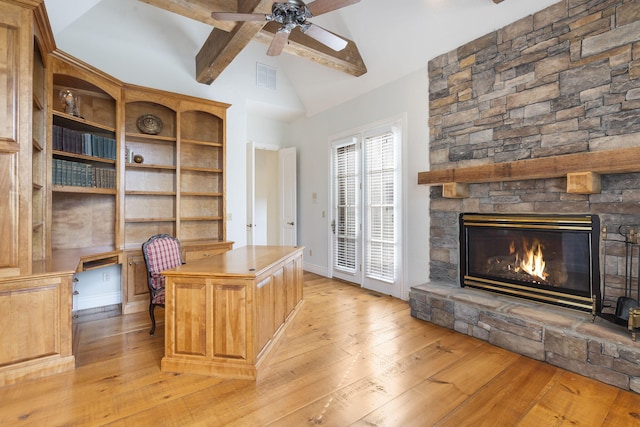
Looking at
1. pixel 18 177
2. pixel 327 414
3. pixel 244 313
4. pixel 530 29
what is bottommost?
pixel 327 414

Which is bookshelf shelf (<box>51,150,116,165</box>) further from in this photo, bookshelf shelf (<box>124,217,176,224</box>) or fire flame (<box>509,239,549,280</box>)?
fire flame (<box>509,239,549,280</box>)

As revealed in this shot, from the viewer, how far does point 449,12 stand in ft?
11.0

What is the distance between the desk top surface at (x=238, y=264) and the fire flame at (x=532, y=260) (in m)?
2.25

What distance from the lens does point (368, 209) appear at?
469 centimetres

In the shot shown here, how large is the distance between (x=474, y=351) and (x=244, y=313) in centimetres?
195

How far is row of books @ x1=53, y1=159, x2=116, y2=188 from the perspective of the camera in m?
3.22

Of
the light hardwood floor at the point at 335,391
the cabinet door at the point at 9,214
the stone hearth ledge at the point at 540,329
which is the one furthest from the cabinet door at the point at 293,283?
the cabinet door at the point at 9,214

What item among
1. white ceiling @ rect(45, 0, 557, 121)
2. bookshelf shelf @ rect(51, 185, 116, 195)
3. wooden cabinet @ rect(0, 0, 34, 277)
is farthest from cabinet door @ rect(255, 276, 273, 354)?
white ceiling @ rect(45, 0, 557, 121)

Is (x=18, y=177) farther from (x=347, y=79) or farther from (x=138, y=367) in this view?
(x=347, y=79)

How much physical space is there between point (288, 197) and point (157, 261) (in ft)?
10.9

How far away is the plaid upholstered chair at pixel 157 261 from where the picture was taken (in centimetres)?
290

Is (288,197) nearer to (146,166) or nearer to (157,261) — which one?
(146,166)

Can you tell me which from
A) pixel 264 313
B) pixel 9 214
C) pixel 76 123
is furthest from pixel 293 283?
pixel 76 123

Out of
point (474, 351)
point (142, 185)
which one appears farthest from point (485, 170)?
point (142, 185)
